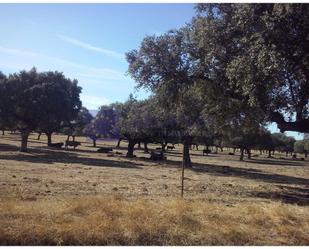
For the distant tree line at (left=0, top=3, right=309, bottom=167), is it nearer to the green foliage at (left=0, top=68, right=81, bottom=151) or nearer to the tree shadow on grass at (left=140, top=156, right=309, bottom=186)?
the tree shadow on grass at (left=140, top=156, right=309, bottom=186)

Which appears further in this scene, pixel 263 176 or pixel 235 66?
pixel 263 176

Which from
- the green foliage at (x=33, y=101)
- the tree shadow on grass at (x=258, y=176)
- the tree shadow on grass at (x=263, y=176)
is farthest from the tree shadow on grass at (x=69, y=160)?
the tree shadow on grass at (x=263, y=176)

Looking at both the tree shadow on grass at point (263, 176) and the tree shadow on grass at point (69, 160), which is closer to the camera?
the tree shadow on grass at point (263, 176)

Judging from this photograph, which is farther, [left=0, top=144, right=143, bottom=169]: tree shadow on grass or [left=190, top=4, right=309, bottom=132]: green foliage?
[left=0, top=144, right=143, bottom=169]: tree shadow on grass

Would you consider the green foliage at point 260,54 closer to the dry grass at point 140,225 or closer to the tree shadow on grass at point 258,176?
the dry grass at point 140,225

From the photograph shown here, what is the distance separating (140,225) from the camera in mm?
10156

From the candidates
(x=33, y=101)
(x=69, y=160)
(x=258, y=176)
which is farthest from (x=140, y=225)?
(x=33, y=101)

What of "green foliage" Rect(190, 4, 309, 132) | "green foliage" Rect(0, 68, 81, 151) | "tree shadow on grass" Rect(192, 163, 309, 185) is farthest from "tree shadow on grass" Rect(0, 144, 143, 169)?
"green foliage" Rect(190, 4, 309, 132)

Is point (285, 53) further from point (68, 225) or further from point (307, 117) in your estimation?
point (68, 225)

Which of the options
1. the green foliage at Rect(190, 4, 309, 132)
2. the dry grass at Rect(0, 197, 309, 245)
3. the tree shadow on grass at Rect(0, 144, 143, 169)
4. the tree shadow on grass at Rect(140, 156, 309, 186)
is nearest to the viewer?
the dry grass at Rect(0, 197, 309, 245)

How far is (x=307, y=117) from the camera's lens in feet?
68.2

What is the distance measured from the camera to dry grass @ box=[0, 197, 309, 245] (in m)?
9.34

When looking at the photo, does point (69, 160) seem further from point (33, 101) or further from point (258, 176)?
point (258, 176)

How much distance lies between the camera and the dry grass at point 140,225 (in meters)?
9.34
